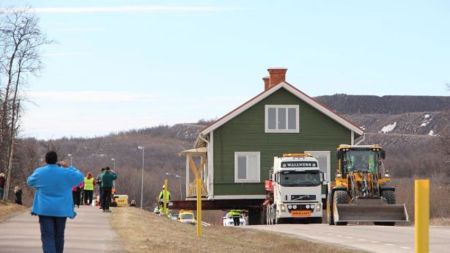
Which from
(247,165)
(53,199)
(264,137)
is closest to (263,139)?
(264,137)

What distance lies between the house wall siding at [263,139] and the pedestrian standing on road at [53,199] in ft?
140

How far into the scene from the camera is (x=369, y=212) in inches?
1430

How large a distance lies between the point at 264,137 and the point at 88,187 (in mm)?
15658

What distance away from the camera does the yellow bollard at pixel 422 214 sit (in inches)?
350

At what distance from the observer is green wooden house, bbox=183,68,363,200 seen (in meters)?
57.8

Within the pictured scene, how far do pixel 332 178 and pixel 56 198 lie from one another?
43.9 meters

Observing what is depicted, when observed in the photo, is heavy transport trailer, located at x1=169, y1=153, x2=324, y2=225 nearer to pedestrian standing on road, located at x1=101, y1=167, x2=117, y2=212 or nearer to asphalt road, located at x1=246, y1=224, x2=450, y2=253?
pedestrian standing on road, located at x1=101, y1=167, x2=117, y2=212

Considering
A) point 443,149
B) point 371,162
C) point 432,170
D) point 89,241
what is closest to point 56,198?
point 89,241

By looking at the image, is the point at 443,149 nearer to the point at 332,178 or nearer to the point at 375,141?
the point at 332,178

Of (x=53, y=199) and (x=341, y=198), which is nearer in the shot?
(x=53, y=199)

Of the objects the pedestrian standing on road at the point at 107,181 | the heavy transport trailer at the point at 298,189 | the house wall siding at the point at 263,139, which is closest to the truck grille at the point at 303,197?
the heavy transport trailer at the point at 298,189

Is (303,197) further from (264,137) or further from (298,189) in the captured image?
(264,137)

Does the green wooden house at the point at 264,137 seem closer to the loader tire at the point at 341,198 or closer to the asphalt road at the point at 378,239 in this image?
the loader tire at the point at 341,198

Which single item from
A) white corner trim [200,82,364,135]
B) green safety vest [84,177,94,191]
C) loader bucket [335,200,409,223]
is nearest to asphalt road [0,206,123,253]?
loader bucket [335,200,409,223]
